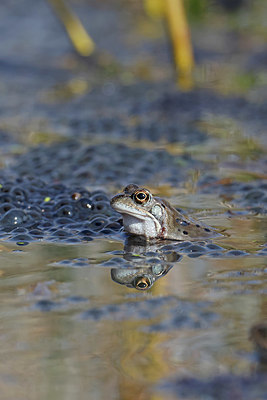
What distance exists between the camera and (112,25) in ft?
48.0

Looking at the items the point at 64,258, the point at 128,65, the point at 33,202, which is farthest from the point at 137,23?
the point at 64,258

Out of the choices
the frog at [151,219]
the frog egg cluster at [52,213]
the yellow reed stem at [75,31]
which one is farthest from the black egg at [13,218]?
the yellow reed stem at [75,31]

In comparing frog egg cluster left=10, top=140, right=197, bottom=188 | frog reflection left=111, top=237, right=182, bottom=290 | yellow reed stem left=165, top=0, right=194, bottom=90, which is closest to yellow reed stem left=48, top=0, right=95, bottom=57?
yellow reed stem left=165, top=0, right=194, bottom=90

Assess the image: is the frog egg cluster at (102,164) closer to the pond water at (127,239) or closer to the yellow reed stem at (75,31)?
the pond water at (127,239)

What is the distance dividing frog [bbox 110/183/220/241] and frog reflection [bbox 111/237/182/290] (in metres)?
0.10

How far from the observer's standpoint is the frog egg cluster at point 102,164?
252 inches

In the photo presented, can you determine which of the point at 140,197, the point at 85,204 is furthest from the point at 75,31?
the point at 140,197

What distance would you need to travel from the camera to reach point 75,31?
11.5 meters

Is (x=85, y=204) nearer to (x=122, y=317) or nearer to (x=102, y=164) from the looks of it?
(x=102, y=164)

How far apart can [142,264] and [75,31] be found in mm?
8013

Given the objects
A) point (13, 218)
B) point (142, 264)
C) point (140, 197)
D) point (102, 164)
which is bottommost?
point (142, 264)

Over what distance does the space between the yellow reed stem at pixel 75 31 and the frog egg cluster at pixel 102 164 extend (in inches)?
157

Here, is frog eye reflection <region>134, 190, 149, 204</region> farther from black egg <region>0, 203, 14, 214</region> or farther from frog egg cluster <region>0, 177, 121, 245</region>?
black egg <region>0, 203, 14, 214</region>

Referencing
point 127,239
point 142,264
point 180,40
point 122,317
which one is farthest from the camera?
point 180,40
